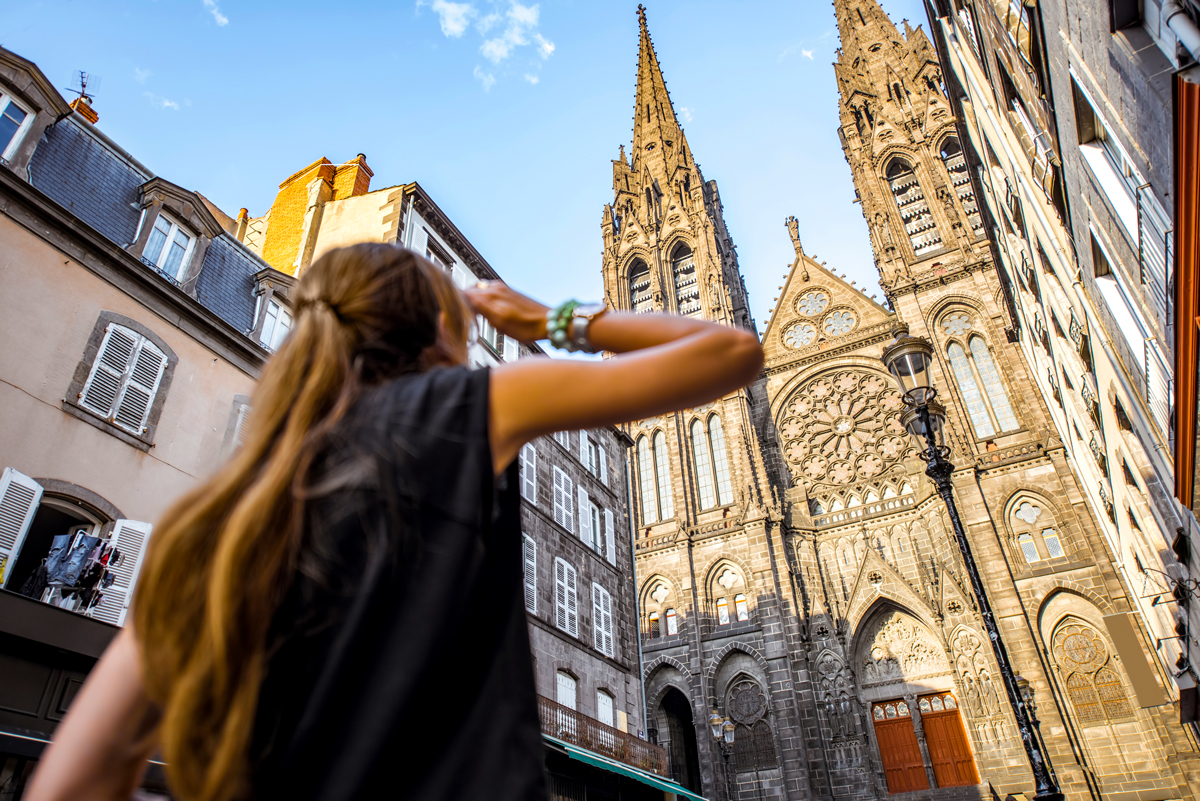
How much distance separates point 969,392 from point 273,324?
75.6ft

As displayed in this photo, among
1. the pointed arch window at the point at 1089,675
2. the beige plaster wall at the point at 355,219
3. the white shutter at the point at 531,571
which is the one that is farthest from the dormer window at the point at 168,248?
the pointed arch window at the point at 1089,675

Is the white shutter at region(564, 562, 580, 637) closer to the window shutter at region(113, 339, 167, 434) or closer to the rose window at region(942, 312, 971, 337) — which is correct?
the window shutter at region(113, 339, 167, 434)

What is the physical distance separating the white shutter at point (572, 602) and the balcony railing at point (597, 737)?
188cm

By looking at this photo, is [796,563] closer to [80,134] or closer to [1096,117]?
[1096,117]

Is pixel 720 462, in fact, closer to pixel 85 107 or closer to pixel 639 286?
pixel 639 286

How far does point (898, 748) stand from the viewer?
22562mm

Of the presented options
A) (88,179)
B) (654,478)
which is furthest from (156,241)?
(654,478)

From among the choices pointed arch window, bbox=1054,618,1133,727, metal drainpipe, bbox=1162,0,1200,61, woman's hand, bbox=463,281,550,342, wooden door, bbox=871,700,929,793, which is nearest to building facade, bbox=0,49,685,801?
metal drainpipe, bbox=1162,0,1200,61

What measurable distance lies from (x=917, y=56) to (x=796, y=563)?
25.4 metres

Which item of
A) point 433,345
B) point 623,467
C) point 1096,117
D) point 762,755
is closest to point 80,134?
point 433,345

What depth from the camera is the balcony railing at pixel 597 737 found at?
11.7m

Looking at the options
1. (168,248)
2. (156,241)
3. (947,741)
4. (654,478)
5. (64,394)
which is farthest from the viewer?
(654,478)

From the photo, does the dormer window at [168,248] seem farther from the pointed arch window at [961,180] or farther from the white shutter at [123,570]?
the pointed arch window at [961,180]

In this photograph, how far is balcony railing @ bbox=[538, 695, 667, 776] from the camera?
11.7 meters
